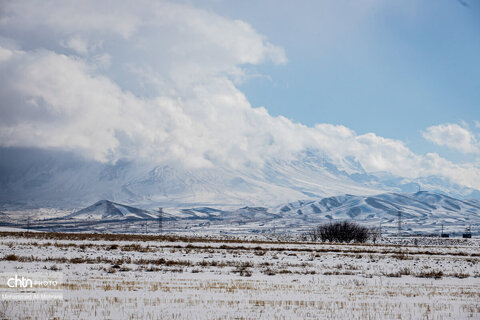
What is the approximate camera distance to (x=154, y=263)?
32.7 metres

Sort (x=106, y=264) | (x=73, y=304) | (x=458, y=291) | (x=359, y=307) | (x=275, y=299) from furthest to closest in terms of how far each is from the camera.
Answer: (x=106, y=264) → (x=458, y=291) → (x=275, y=299) → (x=359, y=307) → (x=73, y=304)

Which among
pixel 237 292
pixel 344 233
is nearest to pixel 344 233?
pixel 344 233

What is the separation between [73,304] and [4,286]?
5.18 m

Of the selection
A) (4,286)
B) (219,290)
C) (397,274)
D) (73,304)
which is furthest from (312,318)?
(397,274)

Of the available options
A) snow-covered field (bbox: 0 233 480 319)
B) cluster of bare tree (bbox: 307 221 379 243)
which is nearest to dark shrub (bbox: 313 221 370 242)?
cluster of bare tree (bbox: 307 221 379 243)

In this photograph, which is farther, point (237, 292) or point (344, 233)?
point (344, 233)

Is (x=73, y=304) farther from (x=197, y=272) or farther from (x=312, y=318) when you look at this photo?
(x=197, y=272)

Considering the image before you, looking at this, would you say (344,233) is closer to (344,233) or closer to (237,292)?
(344,233)

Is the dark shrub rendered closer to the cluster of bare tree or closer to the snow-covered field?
the cluster of bare tree

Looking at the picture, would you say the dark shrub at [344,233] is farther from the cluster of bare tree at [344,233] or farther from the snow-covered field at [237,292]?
the snow-covered field at [237,292]

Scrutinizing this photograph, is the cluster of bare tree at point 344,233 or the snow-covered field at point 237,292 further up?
the snow-covered field at point 237,292

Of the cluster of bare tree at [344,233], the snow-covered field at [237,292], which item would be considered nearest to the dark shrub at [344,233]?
the cluster of bare tree at [344,233]

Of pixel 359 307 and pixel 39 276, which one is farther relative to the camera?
pixel 39 276

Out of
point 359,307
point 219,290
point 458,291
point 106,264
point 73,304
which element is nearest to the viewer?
point 73,304
